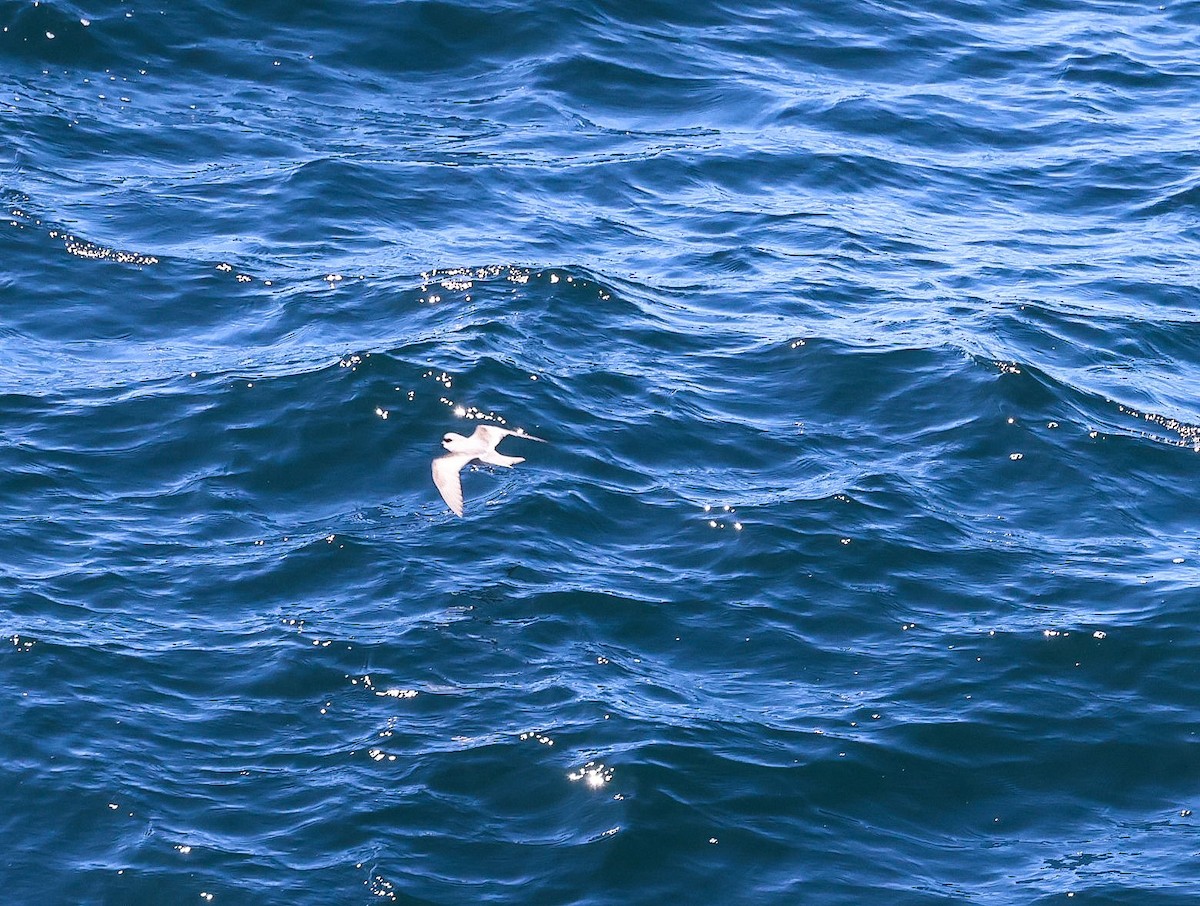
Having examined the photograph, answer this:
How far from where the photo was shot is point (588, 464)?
14625 millimetres

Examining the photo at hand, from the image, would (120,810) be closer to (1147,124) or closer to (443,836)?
(443,836)

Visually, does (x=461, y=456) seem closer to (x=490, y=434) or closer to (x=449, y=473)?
(x=449, y=473)

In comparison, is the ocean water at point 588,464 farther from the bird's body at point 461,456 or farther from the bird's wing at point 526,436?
the bird's body at point 461,456

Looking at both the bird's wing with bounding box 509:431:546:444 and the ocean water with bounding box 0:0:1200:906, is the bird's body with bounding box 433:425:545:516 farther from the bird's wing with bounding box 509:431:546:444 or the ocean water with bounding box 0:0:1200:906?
the bird's wing with bounding box 509:431:546:444

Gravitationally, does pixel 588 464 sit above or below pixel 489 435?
below

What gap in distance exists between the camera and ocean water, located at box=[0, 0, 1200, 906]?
11094 millimetres

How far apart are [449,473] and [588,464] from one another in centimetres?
144

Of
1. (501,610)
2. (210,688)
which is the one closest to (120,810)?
→ (210,688)

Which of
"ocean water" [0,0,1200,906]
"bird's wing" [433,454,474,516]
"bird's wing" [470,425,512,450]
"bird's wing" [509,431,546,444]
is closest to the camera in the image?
"ocean water" [0,0,1200,906]

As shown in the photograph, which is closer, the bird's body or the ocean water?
the ocean water

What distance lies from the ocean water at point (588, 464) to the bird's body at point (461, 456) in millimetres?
307

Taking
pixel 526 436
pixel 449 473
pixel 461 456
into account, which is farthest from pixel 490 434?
pixel 526 436

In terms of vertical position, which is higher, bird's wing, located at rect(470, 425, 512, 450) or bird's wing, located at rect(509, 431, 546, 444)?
bird's wing, located at rect(470, 425, 512, 450)

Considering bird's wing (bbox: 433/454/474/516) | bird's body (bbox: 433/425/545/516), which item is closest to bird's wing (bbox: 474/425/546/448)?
bird's body (bbox: 433/425/545/516)
